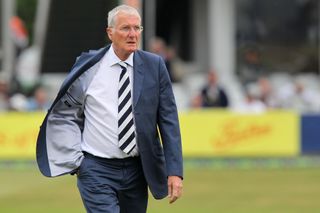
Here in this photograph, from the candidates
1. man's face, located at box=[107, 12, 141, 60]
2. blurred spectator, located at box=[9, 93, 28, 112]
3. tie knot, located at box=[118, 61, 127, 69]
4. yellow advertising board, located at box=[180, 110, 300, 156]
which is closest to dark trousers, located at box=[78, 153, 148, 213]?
tie knot, located at box=[118, 61, 127, 69]

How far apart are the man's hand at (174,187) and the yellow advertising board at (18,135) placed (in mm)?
13497

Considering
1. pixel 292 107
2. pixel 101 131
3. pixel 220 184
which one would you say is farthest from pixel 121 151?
pixel 292 107

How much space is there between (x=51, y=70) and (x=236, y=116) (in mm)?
11650

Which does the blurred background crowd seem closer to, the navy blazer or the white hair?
the navy blazer

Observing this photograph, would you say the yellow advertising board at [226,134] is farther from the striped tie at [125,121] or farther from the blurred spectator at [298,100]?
the striped tie at [125,121]

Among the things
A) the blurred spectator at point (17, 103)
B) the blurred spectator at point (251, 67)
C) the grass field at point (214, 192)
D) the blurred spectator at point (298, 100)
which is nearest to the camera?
the grass field at point (214, 192)

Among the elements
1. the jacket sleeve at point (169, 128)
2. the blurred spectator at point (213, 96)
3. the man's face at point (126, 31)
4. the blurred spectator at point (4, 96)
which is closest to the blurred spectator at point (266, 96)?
the blurred spectator at point (213, 96)

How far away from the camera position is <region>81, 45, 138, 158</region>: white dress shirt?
23.9ft

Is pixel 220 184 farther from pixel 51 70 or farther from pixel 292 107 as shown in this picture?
pixel 51 70

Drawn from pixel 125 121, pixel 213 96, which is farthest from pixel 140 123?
pixel 213 96

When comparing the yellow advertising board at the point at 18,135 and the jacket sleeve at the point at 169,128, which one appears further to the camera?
the yellow advertising board at the point at 18,135

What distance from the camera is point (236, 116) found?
67.9 feet

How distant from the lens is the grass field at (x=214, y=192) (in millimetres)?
12977

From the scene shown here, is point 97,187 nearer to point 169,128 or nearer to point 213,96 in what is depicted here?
point 169,128
